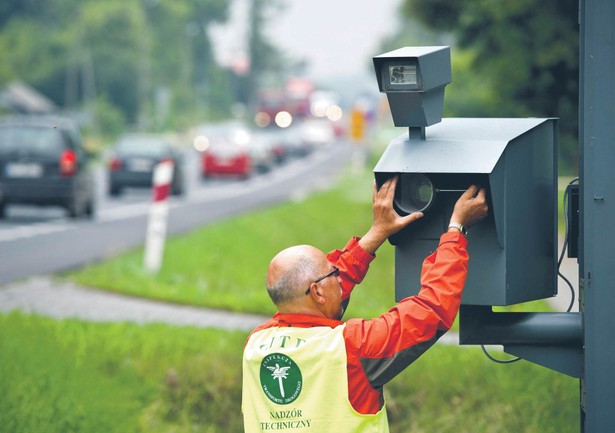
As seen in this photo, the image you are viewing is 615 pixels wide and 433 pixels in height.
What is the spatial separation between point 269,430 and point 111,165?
1175 inches

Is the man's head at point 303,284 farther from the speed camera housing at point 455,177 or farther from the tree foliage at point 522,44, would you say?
the tree foliage at point 522,44

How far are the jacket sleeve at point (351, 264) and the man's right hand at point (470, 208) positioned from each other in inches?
18.9

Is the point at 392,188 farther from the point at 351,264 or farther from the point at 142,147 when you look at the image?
the point at 142,147

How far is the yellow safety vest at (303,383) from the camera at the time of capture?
3746 millimetres

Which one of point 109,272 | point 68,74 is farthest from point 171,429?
point 68,74

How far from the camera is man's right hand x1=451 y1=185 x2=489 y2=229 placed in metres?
3.90

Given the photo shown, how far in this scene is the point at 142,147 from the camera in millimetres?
34031

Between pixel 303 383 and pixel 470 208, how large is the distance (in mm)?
719

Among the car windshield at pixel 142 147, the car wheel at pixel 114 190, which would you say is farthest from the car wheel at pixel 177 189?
the car wheel at pixel 114 190

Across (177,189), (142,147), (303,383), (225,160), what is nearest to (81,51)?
(225,160)

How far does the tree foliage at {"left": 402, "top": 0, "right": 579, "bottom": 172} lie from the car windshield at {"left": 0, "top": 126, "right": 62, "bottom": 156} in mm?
7817

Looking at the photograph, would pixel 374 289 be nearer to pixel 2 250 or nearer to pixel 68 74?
pixel 2 250

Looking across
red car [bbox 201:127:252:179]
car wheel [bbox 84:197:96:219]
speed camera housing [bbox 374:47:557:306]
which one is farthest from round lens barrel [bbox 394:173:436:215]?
red car [bbox 201:127:252:179]

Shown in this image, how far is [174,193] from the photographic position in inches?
1308
